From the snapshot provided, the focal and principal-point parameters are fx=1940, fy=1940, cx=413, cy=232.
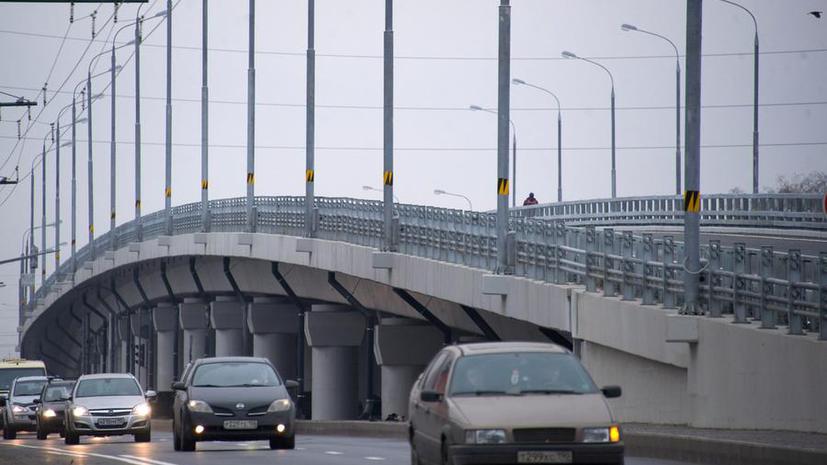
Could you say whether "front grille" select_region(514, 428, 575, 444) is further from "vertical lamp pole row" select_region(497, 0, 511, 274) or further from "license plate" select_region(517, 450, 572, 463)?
"vertical lamp pole row" select_region(497, 0, 511, 274)

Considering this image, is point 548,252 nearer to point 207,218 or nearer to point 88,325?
point 207,218

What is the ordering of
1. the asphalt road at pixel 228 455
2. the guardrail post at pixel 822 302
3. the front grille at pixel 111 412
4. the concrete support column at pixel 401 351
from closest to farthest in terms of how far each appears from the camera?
the guardrail post at pixel 822 302
the asphalt road at pixel 228 455
the front grille at pixel 111 412
the concrete support column at pixel 401 351

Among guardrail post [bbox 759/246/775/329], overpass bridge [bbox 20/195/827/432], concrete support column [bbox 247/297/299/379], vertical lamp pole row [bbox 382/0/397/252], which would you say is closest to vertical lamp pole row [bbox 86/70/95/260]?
overpass bridge [bbox 20/195/827/432]

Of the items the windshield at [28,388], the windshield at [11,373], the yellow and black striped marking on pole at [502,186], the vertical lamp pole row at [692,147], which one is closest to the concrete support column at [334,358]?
the windshield at [11,373]

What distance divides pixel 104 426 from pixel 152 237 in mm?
44342

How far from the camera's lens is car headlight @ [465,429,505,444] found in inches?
602

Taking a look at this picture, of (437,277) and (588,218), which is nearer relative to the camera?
(437,277)

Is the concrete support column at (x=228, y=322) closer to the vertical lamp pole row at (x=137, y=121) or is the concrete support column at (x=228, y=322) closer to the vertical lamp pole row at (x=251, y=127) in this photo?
the vertical lamp pole row at (x=137, y=121)

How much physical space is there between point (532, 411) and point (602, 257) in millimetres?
15499

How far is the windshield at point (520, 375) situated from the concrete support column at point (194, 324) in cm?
6348

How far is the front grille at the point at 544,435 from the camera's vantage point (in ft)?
50.0

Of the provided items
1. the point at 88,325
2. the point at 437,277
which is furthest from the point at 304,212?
the point at 88,325

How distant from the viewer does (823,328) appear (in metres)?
21.7

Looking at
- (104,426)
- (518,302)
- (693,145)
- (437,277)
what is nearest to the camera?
(693,145)
